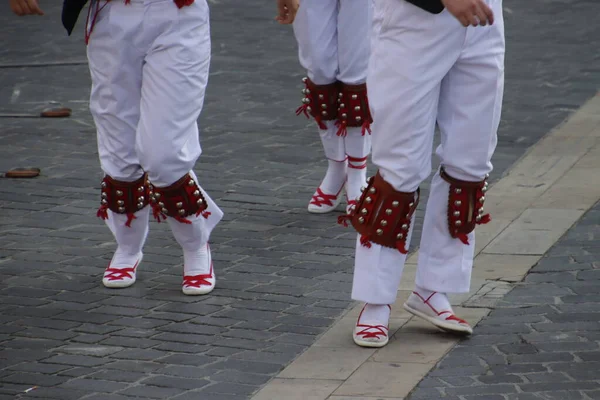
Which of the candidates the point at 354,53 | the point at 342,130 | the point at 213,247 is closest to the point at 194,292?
the point at 213,247

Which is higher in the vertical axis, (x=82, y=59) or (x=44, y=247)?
(x=44, y=247)

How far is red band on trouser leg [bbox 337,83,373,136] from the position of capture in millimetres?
6434

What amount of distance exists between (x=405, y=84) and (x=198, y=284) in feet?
4.96

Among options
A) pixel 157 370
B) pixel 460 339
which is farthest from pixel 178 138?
A: pixel 460 339

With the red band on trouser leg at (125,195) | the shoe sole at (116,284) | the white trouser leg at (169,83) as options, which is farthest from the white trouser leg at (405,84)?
the shoe sole at (116,284)

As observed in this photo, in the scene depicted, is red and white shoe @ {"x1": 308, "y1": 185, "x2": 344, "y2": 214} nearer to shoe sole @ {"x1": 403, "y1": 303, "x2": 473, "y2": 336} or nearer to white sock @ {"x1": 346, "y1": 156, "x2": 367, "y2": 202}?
white sock @ {"x1": 346, "y1": 156, "x2": 367, "y2": 202}

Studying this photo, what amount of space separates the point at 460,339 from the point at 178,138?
1.38m

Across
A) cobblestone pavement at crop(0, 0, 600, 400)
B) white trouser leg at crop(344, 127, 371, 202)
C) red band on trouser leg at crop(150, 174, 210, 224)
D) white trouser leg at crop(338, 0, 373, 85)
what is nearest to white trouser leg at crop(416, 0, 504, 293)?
cobblestone pavement at crop(0, 0, 600, 400)

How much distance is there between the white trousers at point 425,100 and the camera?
4.45 metres

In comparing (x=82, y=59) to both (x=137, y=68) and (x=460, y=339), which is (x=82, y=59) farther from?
(x=460, y=339)

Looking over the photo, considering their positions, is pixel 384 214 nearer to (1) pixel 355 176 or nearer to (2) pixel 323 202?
(1) pixel 355 176

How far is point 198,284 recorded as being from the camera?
18.0 ft

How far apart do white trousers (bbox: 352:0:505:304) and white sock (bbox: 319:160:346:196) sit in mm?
2060

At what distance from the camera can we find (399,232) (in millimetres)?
4695
